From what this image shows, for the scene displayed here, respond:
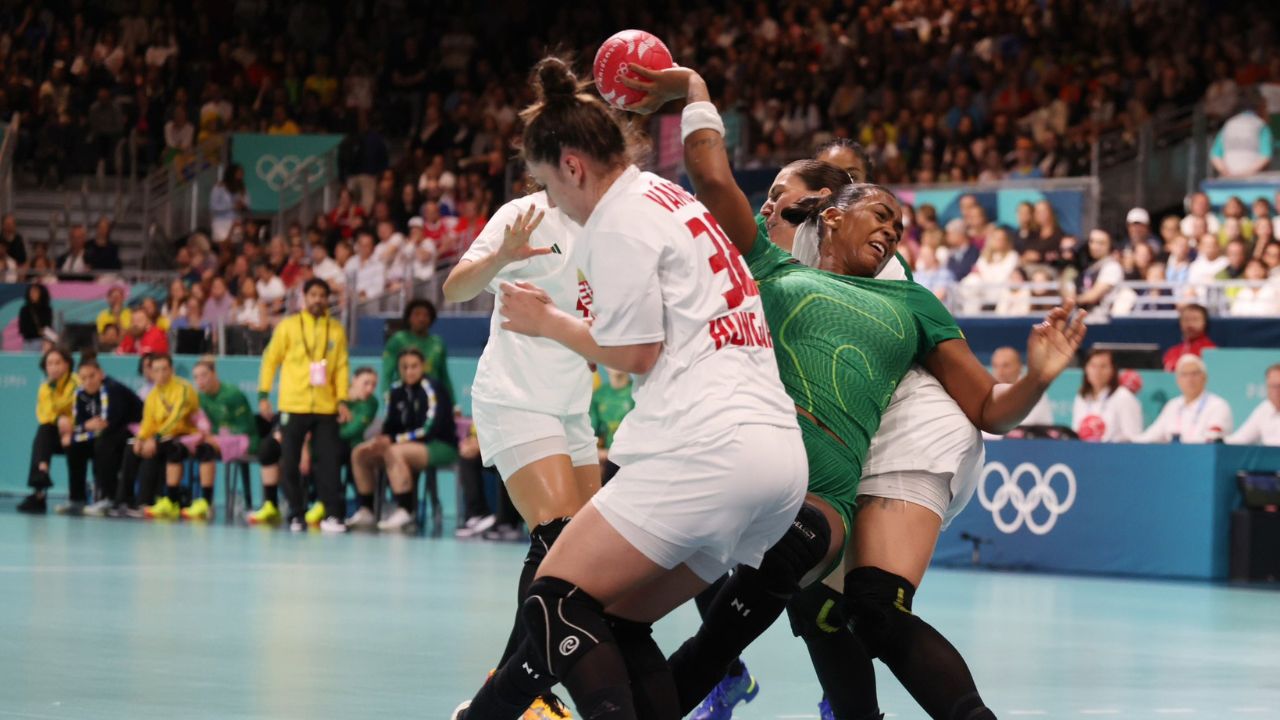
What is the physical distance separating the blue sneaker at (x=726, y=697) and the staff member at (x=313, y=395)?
31.0ft

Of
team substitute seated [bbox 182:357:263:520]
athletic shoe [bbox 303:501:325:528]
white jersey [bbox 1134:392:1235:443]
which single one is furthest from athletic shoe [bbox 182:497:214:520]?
white jersey [bbox 1134:392:1235:443]

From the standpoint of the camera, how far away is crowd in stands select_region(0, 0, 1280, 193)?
2066 centimetres

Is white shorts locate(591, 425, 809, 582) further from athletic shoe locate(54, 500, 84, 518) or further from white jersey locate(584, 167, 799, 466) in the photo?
athletic shoe locate(54, 500, 84, 518)

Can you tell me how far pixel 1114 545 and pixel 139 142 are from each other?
1758cm

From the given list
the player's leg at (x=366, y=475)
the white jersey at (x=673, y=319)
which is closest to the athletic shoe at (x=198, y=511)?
the player's leg at (x=366, y=475)

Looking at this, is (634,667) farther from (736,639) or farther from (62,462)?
(62,462)

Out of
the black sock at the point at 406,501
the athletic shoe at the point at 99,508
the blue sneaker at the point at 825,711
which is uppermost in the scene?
the blue sneaker at the point at 825,711

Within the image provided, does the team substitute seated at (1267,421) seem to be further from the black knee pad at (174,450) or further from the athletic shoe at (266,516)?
the black knee pad at (174,450)

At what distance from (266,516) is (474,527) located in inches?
87.4

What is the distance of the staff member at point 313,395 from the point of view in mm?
15164

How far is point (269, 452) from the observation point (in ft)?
52.9

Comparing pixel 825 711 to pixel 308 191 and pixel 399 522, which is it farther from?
pixel 308 191

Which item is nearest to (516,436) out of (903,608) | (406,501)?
(903,608)

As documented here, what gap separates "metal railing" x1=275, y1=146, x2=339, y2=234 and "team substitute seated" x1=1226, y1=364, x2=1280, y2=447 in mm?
14002
